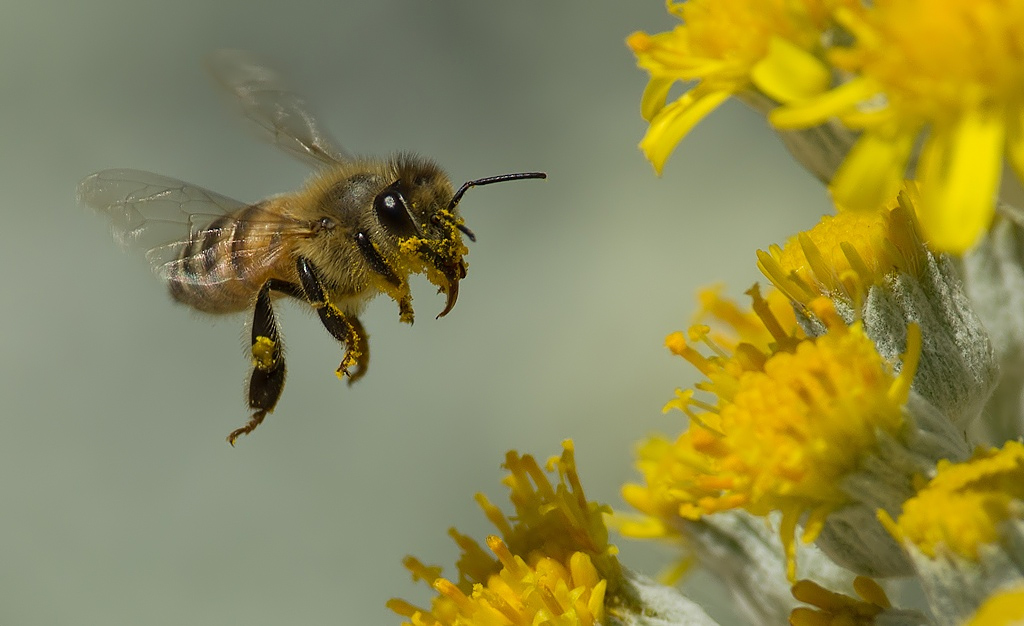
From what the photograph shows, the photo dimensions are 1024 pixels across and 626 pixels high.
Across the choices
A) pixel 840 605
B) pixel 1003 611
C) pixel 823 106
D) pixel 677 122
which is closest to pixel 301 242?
pixel 677 122

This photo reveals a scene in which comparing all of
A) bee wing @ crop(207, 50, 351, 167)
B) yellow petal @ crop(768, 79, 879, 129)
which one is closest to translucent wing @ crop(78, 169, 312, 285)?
bee wing @ crop(207, 50, 351, 167)

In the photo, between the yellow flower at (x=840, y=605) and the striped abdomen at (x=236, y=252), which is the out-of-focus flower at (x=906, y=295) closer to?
the yellow flower at (x=840, y=605)

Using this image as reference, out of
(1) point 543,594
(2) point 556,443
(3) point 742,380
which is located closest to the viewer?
(3) point 742,380

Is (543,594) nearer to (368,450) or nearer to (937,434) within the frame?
(937,434)

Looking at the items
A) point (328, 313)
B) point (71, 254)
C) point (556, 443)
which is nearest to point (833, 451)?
point (328, 313)

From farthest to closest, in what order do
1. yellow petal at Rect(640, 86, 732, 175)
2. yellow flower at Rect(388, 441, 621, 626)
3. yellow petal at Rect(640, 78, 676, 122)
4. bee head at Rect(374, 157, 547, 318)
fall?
bee head at Rect(374, 157, 547, 318) → yellow flower at Rect(388, 441, 621, 626) → yellow petal at Rect(640, 78, 676, 122) → yellow petal at Rect(640, 86, 732, 175)

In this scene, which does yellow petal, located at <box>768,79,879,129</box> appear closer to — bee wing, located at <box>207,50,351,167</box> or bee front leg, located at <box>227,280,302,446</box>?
bee front leg, located at <box>227,280,302,446</box>

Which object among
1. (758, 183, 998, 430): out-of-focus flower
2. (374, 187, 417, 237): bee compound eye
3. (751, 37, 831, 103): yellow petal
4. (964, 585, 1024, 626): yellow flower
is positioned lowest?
(964, 585, 1024, 626): yellow flower
